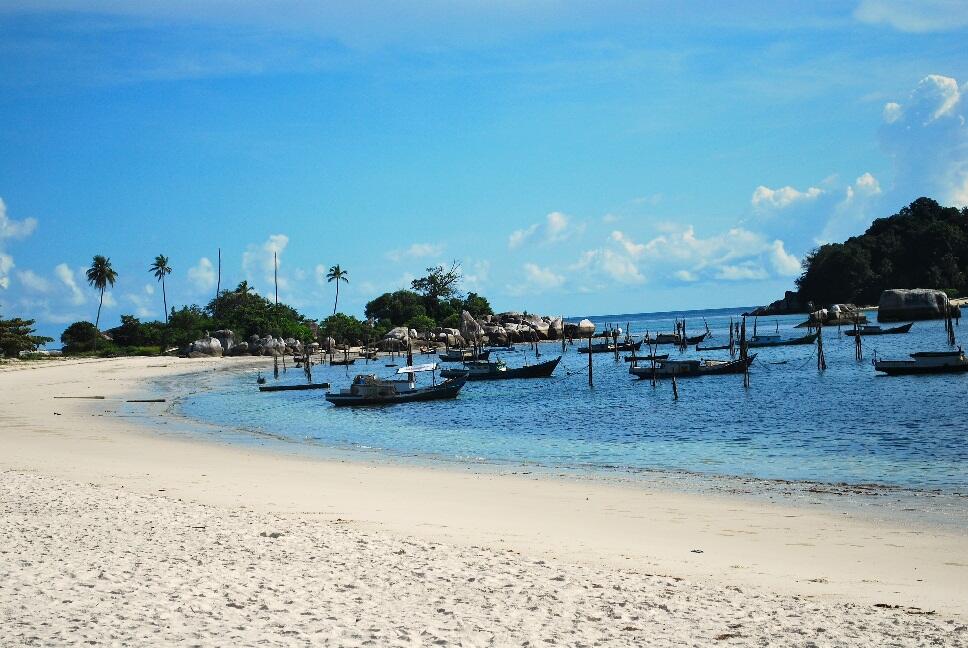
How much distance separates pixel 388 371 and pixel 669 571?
72.7 meters

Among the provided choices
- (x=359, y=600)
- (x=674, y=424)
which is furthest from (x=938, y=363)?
(x=359, y=600)

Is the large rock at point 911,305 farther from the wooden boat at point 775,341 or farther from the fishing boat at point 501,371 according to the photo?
the fishing boat at point 501,371

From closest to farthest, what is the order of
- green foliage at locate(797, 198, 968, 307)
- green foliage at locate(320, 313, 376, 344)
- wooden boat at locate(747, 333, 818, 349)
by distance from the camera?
1. wooden boat at locate(747, 333, 818, 349)
2. green foliage at locate(320, 313, 376, 344)
3. green foliage at locate(797, 198, 968, 307)

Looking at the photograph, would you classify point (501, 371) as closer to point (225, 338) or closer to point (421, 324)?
point (225, 338)

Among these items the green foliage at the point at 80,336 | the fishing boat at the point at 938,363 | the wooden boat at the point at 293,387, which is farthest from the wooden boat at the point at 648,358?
the green foliage at the point at 80,336

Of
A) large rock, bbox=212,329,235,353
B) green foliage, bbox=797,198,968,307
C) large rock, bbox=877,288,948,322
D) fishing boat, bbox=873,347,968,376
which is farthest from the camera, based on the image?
green foliage, bbox=797,198,968,307

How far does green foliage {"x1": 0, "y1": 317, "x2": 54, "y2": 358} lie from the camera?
246ft

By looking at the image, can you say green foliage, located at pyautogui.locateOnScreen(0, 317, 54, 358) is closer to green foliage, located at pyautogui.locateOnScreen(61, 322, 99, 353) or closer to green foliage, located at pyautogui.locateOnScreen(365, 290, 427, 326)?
green foliage, located at pyautogui.locateOnScreen(61, 322, 99, 353)

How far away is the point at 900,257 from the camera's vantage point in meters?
151

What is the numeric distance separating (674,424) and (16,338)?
63.1 metres

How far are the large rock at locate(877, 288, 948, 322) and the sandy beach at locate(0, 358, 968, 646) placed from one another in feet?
406

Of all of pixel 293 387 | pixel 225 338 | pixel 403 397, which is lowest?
pixel 403 397

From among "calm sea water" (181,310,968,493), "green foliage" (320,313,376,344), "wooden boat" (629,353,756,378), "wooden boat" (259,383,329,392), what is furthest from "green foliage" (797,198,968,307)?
"wooden boat" (259,383,329,392)

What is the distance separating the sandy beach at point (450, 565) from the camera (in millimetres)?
8148
